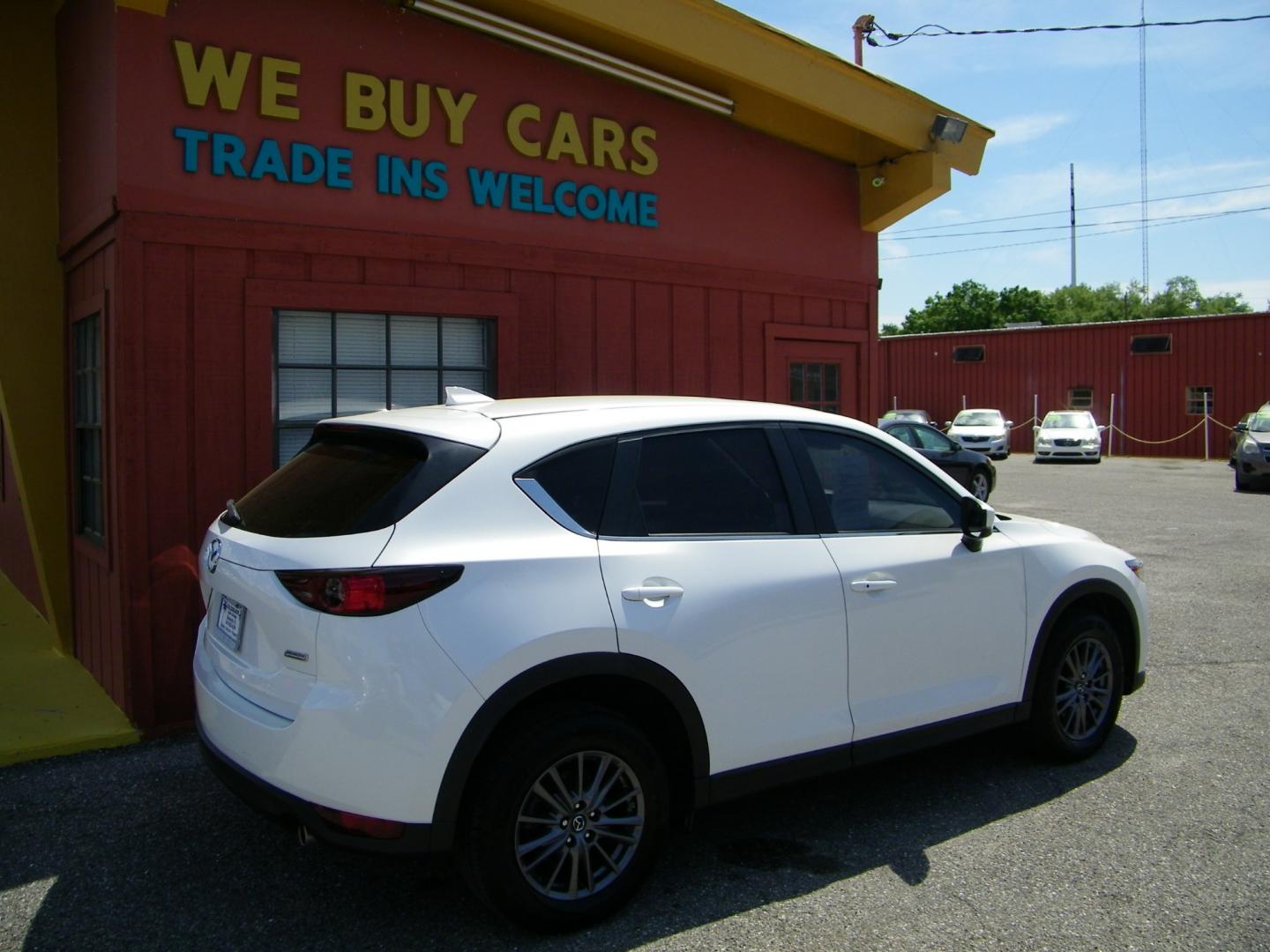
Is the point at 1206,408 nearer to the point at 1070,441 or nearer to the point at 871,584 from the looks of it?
the point at 1070,441

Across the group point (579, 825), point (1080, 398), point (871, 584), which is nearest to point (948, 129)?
point (871, 584)

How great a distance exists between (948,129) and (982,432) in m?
22.3

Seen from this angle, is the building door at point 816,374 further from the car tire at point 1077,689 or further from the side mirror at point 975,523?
the side mirror at point 975,523

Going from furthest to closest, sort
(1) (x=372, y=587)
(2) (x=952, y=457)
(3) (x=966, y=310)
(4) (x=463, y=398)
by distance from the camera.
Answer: (3) (x=966, y=310) < (2) (x=952, y=457) < (4) (x=463, y=398) < (1) (x=372, y=587)

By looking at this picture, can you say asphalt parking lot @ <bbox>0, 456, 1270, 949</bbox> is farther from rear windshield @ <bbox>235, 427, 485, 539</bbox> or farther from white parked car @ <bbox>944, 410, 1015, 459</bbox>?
white parked car @ <bbox>944, 410, 1015, 459</bbox>

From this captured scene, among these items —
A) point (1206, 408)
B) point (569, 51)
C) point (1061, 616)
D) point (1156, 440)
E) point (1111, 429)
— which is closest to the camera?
point (1061, 616)

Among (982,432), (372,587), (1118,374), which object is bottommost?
(372,587)

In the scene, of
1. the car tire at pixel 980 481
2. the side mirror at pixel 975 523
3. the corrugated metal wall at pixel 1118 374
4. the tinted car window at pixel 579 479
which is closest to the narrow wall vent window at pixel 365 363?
the tinted car window at pixel 579 479

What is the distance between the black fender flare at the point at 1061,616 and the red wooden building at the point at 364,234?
3.24m

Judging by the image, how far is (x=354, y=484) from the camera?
336cm

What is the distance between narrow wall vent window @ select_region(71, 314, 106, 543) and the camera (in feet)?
18.7

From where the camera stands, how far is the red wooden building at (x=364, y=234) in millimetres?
5203

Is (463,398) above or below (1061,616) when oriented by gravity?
above

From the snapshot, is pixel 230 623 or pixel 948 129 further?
pixel 948 129
